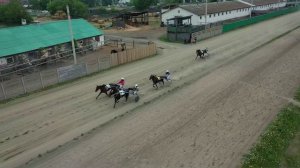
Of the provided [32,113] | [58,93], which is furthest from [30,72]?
[32,113]

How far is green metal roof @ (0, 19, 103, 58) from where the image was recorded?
3334 centimetres

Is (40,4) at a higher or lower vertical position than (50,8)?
higher

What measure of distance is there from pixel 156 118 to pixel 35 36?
74.8 feet

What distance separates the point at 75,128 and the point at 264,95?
1301cm

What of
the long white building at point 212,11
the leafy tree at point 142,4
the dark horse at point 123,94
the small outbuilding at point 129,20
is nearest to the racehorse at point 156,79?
the dark horse at point 123,94

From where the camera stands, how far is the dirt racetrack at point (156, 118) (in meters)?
15.2

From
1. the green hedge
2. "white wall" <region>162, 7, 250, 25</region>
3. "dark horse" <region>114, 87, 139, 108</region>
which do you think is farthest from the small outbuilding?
"dark horse" <region>114, 87, 139, 108</region>

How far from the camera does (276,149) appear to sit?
15.3 meters

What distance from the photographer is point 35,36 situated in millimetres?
36375

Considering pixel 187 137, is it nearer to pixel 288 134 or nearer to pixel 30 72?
pixel 288 134

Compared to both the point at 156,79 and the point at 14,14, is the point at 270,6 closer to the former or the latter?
the point at 14,14

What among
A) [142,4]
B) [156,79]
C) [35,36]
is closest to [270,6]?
[142,4]

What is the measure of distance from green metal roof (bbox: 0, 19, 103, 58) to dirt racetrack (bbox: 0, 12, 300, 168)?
986cm

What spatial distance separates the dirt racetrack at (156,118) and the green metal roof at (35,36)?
9858 millimetres
